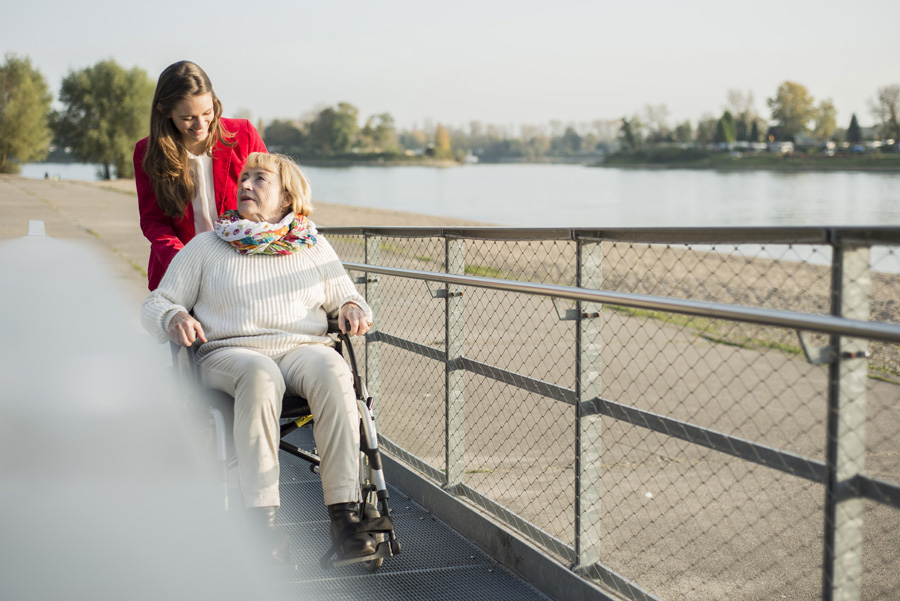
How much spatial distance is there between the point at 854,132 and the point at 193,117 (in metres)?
48.1

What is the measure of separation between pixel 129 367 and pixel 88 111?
68.2 meters

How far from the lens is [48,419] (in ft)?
12.2

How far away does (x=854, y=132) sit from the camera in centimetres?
4469

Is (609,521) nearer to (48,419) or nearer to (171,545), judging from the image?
(171,545)

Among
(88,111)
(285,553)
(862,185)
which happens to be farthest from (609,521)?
(88,111)

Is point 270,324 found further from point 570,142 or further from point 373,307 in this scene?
point 570,142

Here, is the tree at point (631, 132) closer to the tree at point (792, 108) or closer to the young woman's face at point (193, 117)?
the tree at point (792, 108)

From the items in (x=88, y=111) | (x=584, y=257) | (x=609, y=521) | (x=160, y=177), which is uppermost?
(x=88, y=111)

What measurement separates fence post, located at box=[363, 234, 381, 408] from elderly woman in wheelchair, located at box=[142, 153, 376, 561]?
795mm

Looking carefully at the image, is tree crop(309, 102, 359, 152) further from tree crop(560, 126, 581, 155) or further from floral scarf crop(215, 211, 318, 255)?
floral scarf crop(215, 211, 318, 255)

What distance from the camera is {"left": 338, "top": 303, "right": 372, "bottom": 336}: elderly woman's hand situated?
272 cm

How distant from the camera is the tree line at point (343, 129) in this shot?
47403 millimetres

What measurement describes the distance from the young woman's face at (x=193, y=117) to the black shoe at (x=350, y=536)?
1358mm

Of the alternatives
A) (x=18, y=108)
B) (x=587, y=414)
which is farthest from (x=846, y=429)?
(x=18, y=108)
